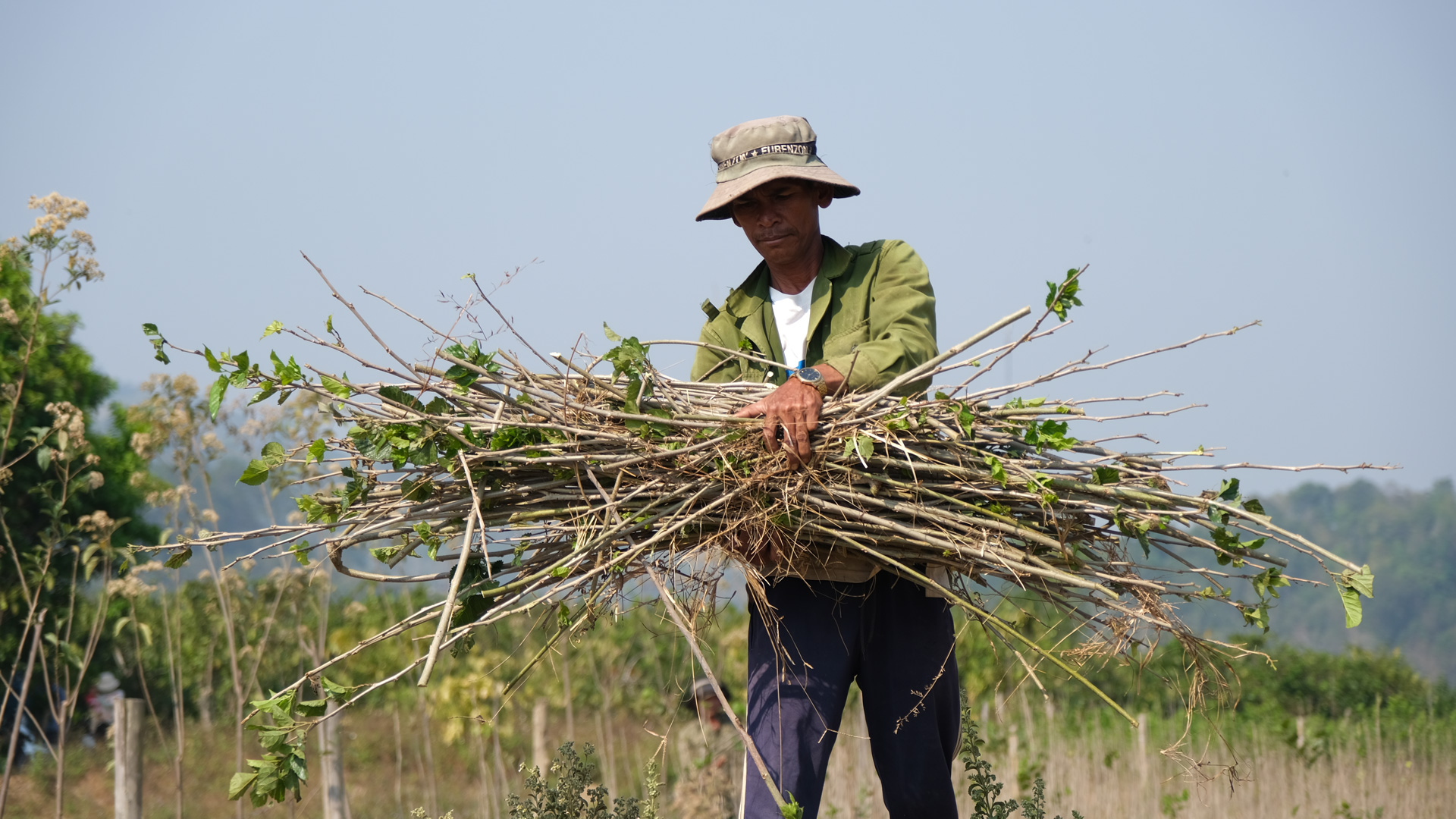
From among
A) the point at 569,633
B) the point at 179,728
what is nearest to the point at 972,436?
the point at 569,633

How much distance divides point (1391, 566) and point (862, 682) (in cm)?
6364

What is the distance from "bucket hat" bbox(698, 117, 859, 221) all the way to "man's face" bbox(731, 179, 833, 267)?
0.16ft

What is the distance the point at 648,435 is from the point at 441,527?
0.52 m

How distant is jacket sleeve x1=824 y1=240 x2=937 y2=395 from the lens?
251cm

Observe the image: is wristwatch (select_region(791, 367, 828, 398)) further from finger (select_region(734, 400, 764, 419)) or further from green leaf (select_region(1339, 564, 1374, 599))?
green leaf (select_region(1339, 564, 1374, 599))

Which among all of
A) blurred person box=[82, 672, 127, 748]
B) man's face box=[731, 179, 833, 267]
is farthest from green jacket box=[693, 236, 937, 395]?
Result: blurred person box=[82, 672, 127, 748]

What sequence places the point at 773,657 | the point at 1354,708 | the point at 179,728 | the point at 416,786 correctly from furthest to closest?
the point at 1354,708 → the point at 416,786 → the point at 179,728 → the point at 773,657

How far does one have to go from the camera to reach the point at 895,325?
2.69 metres

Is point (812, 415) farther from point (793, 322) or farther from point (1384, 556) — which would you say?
point (1384, 556)

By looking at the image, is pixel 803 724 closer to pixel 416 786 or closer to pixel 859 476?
pixel 859 476

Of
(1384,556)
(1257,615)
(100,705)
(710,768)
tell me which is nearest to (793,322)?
(1257,615)

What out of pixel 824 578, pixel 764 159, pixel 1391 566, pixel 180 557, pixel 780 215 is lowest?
pixel 1391 566

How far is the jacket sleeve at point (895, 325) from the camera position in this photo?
251 centimetres

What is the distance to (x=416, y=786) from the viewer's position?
27.2 feet
